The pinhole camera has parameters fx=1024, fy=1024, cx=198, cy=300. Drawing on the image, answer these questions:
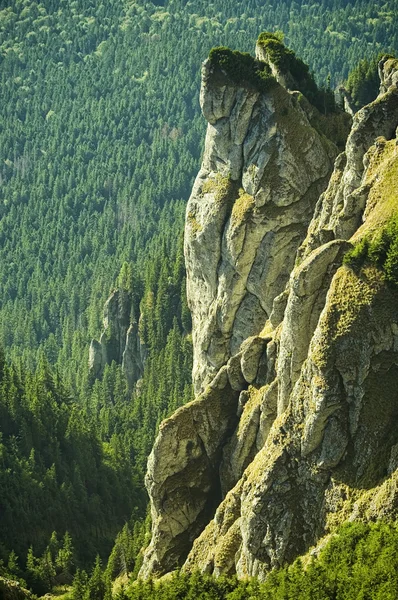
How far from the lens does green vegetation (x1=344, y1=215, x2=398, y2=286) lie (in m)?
75.4

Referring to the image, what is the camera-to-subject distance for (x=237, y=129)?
117688 mm

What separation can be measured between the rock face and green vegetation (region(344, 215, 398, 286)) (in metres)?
0.91

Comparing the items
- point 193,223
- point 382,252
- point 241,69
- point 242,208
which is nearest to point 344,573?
point 382,252

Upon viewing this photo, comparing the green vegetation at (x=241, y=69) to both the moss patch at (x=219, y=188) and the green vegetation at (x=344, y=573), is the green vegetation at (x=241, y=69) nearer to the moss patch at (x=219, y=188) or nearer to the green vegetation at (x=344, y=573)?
the moss patch at (x=219, y=188)

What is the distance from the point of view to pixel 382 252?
76.4 meters

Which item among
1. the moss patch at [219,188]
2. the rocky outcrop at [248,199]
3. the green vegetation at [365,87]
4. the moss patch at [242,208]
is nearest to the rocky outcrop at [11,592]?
the rocky outcrop at [248,199]

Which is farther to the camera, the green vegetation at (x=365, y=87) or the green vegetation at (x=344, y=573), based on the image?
the green vegetation at (x=365, y=87)

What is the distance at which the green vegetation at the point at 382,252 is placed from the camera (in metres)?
75.4

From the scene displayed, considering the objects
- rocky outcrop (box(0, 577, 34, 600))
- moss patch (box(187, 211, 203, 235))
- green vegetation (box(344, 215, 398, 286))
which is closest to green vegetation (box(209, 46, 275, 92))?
moss patch (box(187, 211, 203, 235))

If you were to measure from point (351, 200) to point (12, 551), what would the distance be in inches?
2341

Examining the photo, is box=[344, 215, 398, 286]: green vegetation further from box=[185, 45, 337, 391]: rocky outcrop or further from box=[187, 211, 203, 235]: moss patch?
box=[187, 211, 203, 235]: moss patch

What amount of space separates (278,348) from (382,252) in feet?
57.5

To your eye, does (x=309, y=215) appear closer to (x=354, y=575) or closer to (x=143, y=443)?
(x=354, y=575)

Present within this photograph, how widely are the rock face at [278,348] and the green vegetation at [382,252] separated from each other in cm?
91
